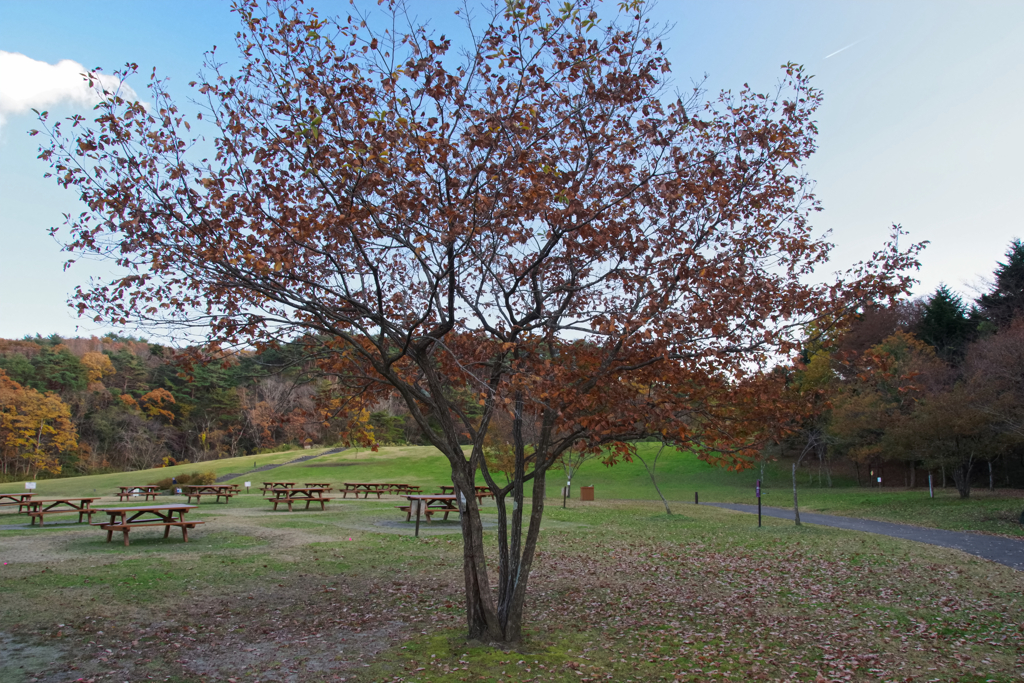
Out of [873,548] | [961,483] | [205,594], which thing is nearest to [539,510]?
[205,594]

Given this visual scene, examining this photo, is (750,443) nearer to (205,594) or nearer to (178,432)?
(205,594)

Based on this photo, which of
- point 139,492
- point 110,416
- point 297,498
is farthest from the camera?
point 110,416

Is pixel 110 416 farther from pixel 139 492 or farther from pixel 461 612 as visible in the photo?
pixel 461 612

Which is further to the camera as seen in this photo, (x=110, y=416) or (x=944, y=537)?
(x=110, y=416)

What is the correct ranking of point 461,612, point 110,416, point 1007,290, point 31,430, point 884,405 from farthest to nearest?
point 110,416 < point 31,430 < point 1007,290 < point 884,405 < point 461,612

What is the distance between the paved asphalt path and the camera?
1377 centimetres

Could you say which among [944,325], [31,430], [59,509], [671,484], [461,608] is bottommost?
[671,484]

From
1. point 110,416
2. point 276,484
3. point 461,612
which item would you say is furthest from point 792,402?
point 110,416

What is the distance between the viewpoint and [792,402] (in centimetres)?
655

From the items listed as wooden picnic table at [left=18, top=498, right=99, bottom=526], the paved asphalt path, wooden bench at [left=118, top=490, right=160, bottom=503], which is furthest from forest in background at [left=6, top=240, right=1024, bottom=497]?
wooden bench at [left=118, top=490, right=160, bottom=503]

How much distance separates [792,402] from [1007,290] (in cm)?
4429

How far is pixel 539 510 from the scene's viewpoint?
6934 mm

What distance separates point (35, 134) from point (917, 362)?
37362mm

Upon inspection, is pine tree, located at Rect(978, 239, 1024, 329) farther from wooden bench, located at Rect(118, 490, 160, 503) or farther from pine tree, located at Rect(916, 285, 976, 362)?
wooden bench, located at Rect(118, 490, 160, 503)
